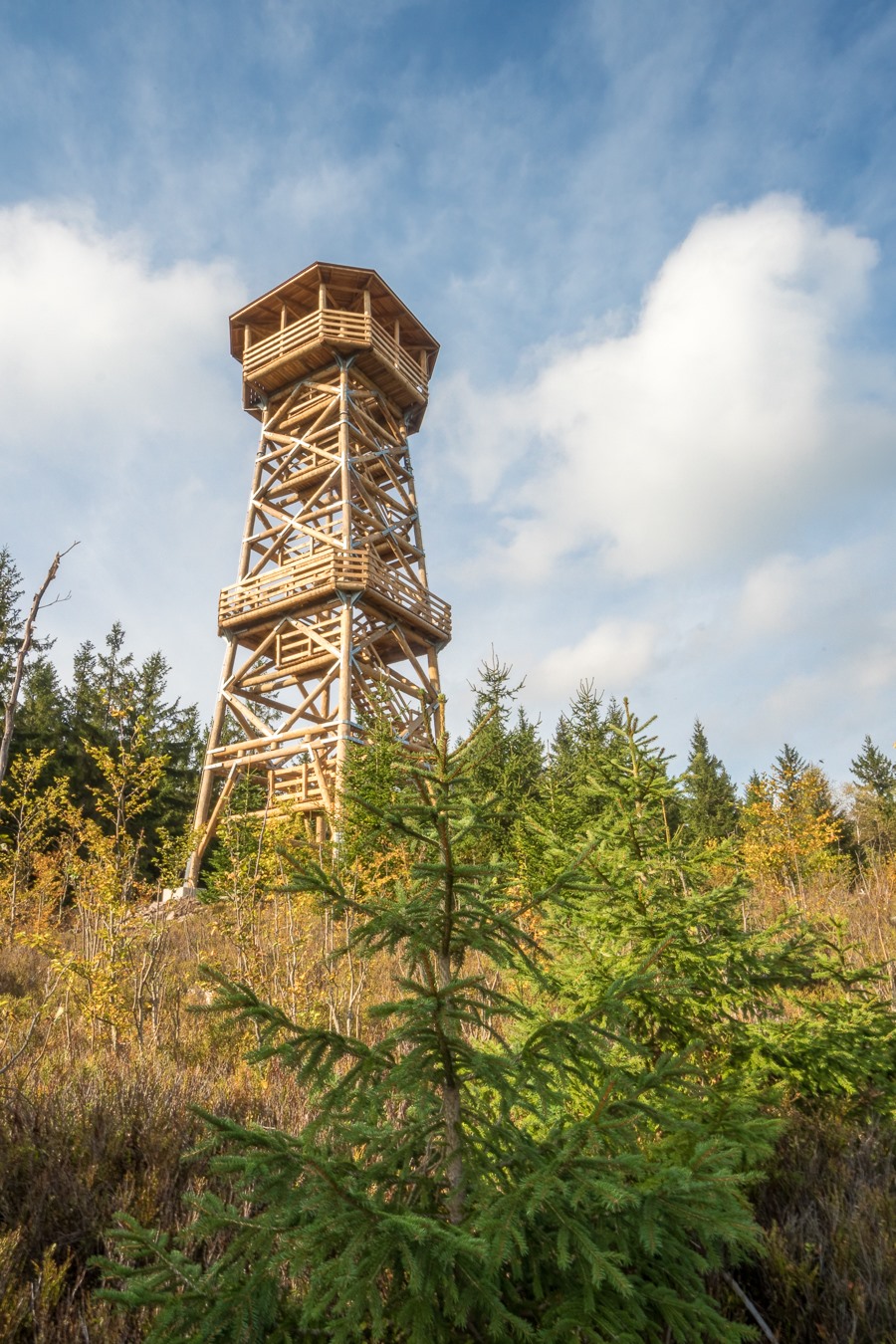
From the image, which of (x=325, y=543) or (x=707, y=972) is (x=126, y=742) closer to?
(x=325, y=543)

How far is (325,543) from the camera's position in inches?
653

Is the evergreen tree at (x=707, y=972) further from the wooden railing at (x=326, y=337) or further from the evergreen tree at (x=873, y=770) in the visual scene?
the evergreen tree at (x=873, y=770)

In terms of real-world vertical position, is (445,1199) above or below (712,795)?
below

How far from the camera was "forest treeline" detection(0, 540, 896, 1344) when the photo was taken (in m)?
1.66

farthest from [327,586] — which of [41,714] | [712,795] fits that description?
[712,795]

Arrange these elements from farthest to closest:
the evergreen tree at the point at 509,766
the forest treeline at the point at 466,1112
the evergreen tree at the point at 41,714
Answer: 1. the evergreen tree at the point at 41,714
2. the evergreen tree at the point at 509,766
3. the forest treeline at the point at 466,1112

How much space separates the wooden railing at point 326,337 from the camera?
18031mm

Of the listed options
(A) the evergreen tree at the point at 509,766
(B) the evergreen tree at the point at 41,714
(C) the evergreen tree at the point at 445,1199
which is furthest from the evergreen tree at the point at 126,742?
(C) the evergreen tree at the point at 445,1199

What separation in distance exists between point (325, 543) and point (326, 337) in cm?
555

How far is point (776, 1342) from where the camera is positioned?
2.39 metres

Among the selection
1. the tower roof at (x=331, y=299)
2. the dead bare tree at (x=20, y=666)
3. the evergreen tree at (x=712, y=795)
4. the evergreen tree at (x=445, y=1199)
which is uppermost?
the tower roof at (x=331, y=299)

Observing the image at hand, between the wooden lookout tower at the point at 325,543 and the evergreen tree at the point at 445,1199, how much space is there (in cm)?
1092

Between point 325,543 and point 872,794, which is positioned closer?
point 325,543

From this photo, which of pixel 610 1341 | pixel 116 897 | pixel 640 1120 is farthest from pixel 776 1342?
pixel 116 897
